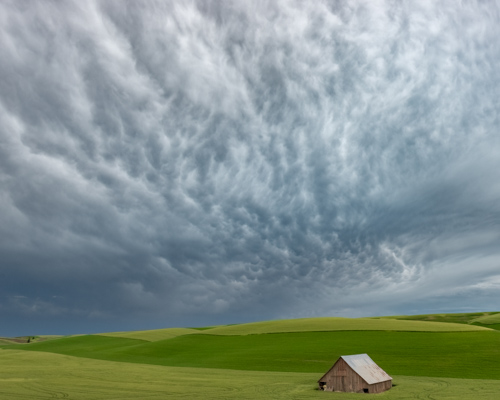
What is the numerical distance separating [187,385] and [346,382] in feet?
49.0

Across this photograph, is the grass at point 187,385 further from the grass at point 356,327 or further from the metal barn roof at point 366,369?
the grass at point 356,327

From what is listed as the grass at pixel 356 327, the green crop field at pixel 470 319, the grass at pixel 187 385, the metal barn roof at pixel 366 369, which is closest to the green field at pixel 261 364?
the grass at pixel 187 385

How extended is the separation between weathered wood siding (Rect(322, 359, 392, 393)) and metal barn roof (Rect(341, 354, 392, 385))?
0.28 metres

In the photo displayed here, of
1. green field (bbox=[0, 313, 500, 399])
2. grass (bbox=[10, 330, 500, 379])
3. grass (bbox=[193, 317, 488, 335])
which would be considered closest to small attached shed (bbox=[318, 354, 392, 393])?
green field (bbox=[0, 313, 500, 399])

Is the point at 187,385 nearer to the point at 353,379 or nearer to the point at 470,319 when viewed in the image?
the point at 353,379

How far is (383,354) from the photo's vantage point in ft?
181

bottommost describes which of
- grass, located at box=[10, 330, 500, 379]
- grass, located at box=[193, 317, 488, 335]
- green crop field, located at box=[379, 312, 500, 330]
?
grass, located at box=[10, 330, 500, 379]

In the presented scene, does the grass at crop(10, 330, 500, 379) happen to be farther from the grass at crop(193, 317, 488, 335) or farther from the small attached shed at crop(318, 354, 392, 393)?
the small attached shed at crop(318, 354, 392, 393)

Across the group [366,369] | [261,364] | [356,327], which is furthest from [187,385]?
[356,327]

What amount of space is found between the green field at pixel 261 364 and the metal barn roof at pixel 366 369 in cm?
196

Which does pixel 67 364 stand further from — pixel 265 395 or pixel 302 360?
pixel 265 395

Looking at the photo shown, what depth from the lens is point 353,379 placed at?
35.6 metres

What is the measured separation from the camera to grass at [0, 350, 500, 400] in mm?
32344

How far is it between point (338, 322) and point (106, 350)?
4941 cm
